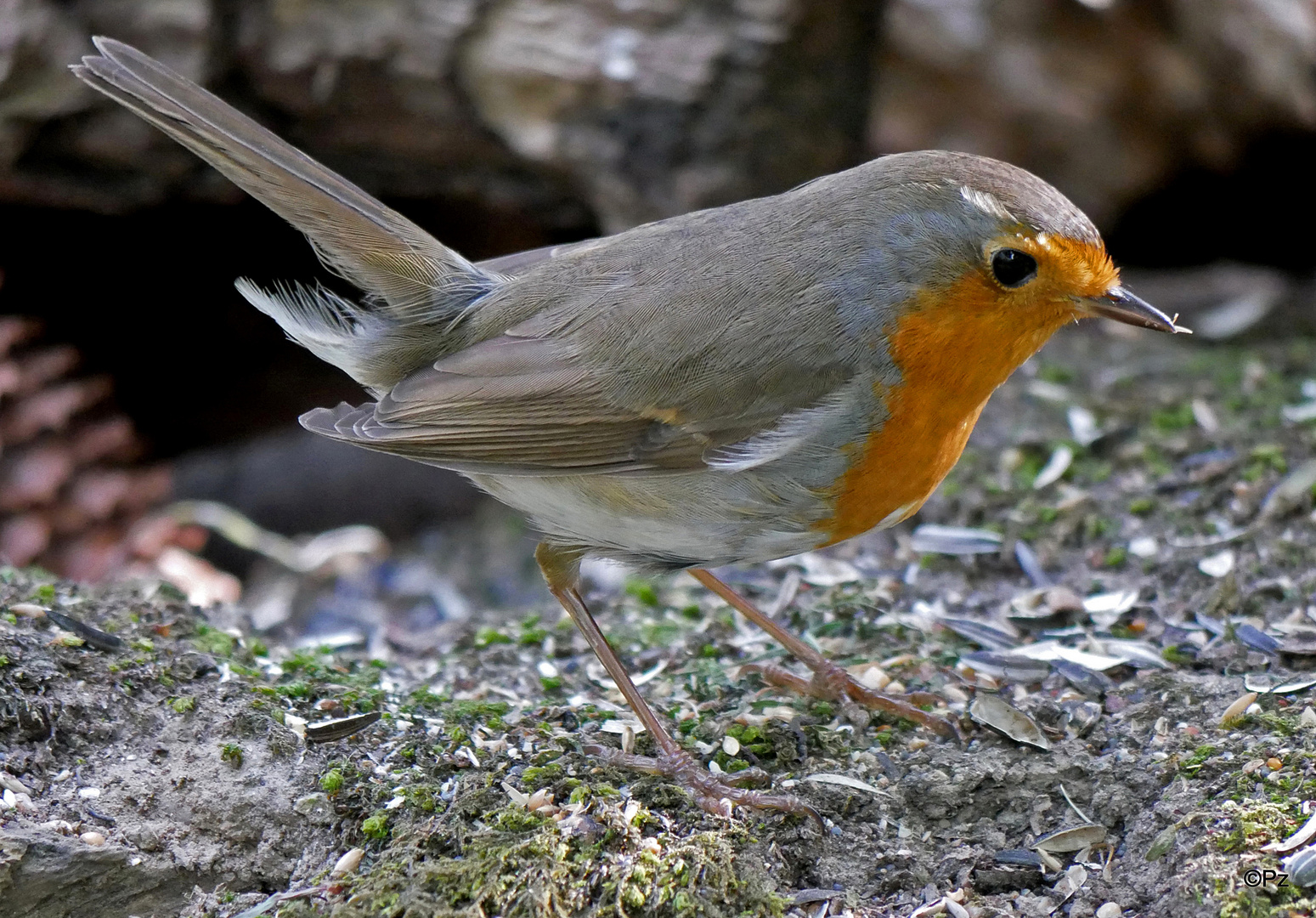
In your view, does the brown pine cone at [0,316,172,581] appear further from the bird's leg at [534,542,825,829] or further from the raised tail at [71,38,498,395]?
the bird's leg at [534,542,825,829]

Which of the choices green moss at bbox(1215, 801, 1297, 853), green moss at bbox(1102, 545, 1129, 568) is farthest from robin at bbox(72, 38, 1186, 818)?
green moss at bbox(1102, 545, 1129, 568)

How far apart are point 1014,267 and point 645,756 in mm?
1397

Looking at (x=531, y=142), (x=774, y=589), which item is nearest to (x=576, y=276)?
(x=774, y=589)

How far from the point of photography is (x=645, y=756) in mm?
2926

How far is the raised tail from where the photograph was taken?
10.1ft

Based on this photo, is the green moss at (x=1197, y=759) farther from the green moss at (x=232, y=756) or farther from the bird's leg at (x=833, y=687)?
the green moss at (x=232, y=756)

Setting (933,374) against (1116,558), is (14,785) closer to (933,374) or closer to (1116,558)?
(933,374)

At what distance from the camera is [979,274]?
111 inches

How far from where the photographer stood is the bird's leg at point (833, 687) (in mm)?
3080

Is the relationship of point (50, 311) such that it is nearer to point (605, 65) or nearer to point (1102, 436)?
point (605, 65)

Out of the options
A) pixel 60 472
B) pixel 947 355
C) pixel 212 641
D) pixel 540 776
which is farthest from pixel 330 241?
pixel 60 472

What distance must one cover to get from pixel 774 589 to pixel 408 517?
A: 271 cm

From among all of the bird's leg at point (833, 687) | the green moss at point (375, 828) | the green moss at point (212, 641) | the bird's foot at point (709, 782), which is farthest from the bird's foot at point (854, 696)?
the green moss at point (212, 641)

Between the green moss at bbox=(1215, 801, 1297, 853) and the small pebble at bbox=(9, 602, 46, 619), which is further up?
the green moss at bbox=(1215, 801, 1297, 853)
